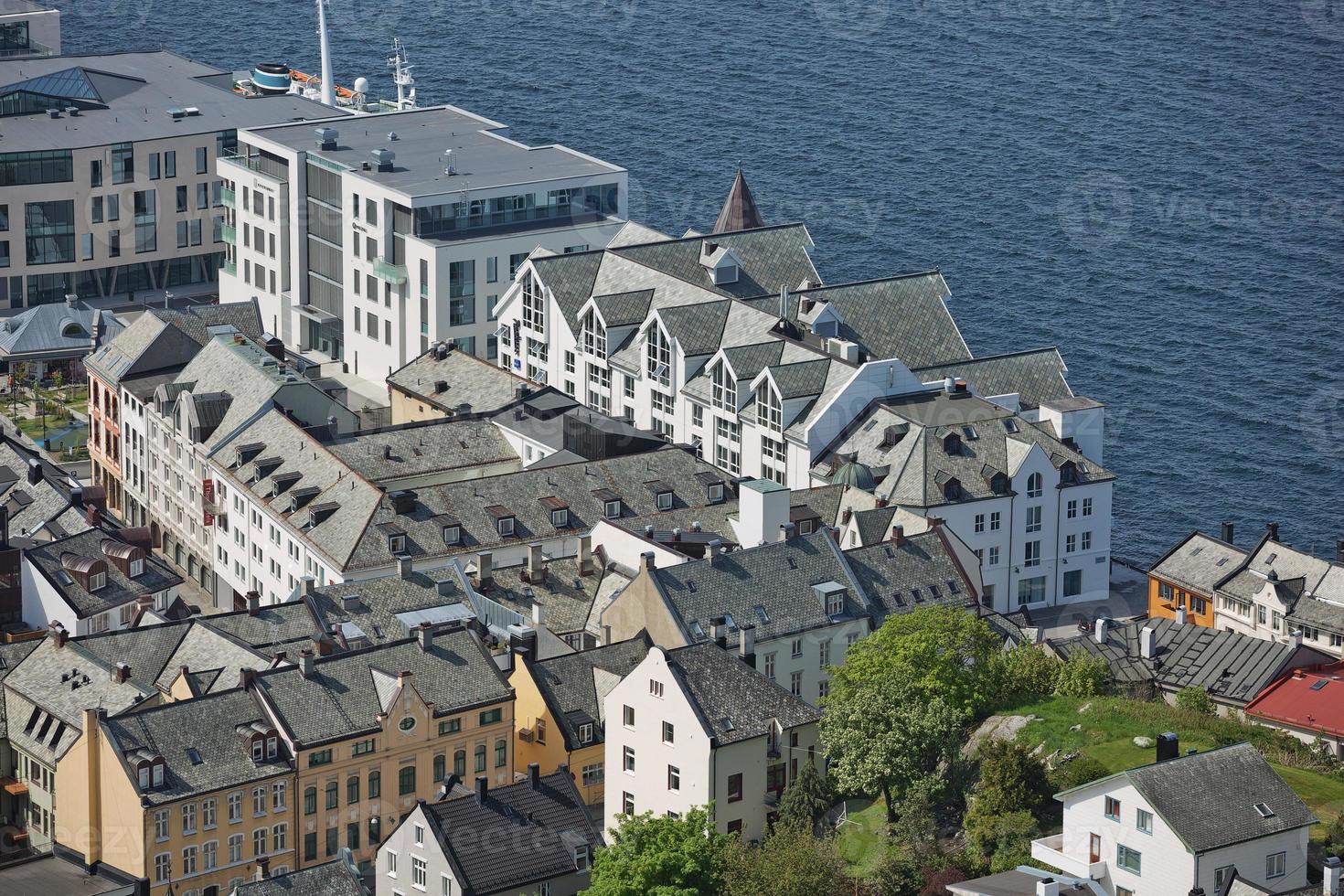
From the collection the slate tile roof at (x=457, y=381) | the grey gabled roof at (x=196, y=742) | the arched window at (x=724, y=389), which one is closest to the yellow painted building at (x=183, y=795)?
the grey gabled roof at (x=196, y=742)

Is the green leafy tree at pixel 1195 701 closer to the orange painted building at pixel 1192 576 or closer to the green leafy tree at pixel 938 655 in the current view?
the green leafy tree at pixel 938 655

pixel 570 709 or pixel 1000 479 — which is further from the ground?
pixel 1000 479

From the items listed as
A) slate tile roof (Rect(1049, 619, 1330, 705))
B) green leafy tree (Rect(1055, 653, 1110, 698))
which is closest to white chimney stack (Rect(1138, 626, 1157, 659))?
slate tile roof (Rect(1049, 619, 1330, 705))

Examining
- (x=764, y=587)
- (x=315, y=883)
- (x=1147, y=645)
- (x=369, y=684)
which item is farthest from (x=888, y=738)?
(x=1147, y=645)

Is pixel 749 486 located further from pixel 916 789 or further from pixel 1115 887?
pixel 1115 887

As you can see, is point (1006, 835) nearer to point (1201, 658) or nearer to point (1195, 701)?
point (1195, 701)

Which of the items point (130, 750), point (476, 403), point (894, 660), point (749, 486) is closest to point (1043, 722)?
point (894, 660)

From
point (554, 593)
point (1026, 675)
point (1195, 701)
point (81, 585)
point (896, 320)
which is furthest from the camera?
point (896, 320)
